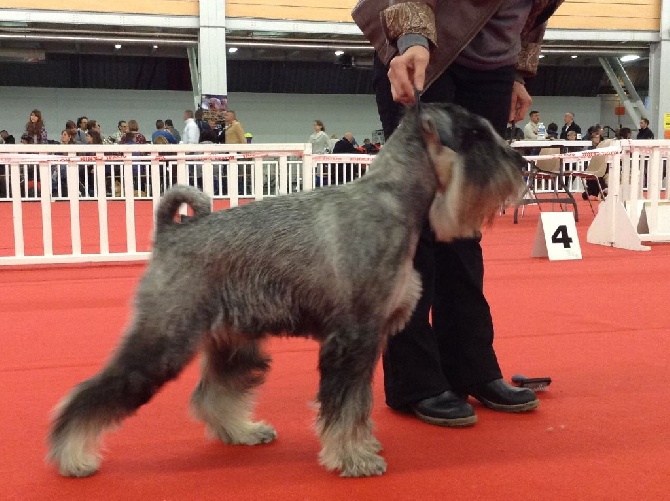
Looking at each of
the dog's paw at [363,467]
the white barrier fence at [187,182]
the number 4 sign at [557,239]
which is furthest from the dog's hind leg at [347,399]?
the number 4 sign at [557,239]

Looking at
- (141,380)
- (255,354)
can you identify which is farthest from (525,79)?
(141,380)

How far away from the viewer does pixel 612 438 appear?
6.69 ft

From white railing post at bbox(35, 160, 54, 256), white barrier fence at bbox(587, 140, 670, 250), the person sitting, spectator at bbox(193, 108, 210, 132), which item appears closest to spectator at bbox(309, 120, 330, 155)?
the person sitting

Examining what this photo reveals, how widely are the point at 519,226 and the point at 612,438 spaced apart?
6.94 m

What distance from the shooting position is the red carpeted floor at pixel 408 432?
68.4 inches

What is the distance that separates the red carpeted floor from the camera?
174cm

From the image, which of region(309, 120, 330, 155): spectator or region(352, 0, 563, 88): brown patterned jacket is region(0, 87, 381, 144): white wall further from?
region(352, 0, 563, 88): brown patterned jacket

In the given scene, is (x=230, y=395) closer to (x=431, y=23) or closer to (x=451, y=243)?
(x=451, y=243)

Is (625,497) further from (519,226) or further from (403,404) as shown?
(519,226)

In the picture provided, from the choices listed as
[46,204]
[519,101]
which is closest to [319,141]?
[46,204]

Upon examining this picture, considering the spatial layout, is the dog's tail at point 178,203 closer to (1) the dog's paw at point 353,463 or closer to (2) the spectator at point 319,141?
(1) the dog's paw at point 353,463

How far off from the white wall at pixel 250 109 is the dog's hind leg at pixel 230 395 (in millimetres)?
19753

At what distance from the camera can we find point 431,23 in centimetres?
201

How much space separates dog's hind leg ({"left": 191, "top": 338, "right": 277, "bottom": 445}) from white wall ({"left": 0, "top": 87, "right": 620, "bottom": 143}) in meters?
19.8
